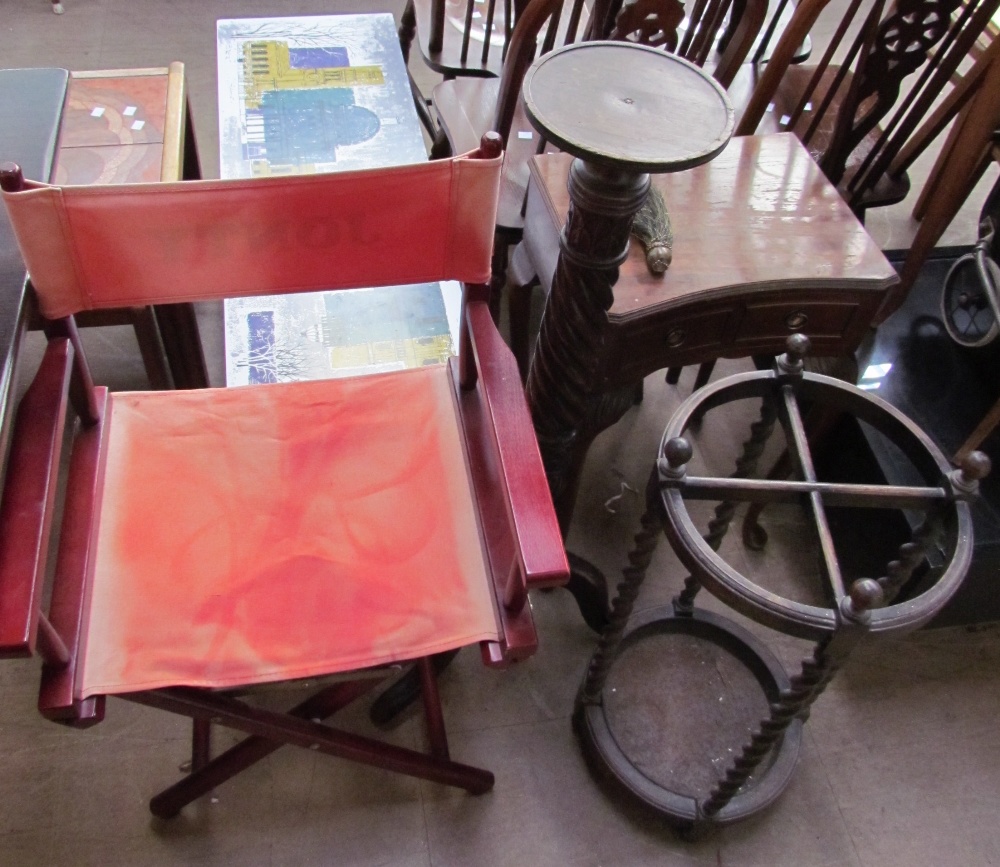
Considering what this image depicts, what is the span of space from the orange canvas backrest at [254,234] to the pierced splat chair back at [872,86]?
0.88 metres

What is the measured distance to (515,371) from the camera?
1.13m

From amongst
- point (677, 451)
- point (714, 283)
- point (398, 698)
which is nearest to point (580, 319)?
point (677, 451)

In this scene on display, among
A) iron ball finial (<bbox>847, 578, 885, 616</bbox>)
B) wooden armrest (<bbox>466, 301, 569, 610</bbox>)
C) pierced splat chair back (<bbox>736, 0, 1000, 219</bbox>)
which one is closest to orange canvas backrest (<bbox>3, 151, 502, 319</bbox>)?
wooden armrest (<bbox>466, 301, 569, 610</bbox>)

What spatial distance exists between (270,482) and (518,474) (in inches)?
15.8

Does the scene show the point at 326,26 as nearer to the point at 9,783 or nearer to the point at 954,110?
the point at 954,110

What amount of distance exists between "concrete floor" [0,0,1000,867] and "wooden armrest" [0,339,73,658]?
692mm

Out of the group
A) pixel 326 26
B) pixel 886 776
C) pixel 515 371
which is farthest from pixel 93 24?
pixel 886 776

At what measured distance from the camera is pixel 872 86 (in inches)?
66.1

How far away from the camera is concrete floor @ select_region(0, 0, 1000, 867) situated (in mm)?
1416

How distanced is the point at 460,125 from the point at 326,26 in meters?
0.59

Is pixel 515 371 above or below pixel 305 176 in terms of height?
below

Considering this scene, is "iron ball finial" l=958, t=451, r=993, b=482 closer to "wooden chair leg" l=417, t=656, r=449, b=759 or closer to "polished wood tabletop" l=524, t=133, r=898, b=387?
"polished wood tabletop" l=524, t=133, r=898, b=387

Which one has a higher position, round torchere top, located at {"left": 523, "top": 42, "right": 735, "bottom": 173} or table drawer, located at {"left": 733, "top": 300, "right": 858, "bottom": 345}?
round torchere top, located at {"left": 523, "top": 42, "right": 735, "bottom": 173}

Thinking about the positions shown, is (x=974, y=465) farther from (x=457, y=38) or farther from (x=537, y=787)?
(x=457, y=38)
